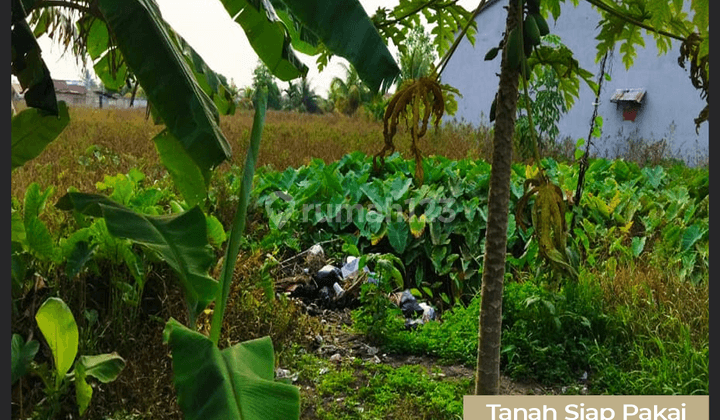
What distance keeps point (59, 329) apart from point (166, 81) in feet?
3.26

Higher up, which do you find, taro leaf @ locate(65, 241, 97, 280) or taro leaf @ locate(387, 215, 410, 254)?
taro leaf @ locate(387, 215, 410, 254)

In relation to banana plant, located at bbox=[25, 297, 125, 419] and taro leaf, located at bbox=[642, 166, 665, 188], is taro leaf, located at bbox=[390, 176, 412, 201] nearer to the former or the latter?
taro leaf, located at bbox=[642, 166, 665, 188]

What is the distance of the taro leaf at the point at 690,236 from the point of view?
443 cm

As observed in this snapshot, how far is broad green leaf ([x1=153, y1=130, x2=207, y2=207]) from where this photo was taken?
239cm

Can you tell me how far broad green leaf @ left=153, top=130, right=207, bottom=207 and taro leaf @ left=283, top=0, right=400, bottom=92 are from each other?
2.20ft

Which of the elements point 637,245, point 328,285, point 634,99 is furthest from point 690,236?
point 634,99

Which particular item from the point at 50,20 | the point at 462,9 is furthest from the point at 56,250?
the point at 462,9

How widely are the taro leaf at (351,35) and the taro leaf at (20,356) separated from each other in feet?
4.53

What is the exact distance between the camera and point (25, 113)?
8.23 feet

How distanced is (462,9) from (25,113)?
1.67 metres

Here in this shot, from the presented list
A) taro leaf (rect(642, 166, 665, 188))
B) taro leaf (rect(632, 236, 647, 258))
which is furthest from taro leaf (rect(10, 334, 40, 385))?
taro leaf (rect(642, 166, 665, 188))

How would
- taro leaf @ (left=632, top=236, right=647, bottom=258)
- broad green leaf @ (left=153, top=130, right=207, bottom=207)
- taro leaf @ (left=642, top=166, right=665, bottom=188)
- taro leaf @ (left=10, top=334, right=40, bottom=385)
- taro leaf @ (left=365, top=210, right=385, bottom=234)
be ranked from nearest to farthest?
taro leaf @ (left=10, top=334, right=40, bottom=385)
broad green leaf @ (left=153, top=130, right=207, bottom=207)
taro leaf @ (left=632, top=236, right=647, bottom=258)
taro leaf @ (left=365, top=210, right=385, bottom=234)
taro leaf @ (left=642, top=166, right=665, bottom=188)

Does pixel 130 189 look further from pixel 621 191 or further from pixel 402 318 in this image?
pixel 621 191

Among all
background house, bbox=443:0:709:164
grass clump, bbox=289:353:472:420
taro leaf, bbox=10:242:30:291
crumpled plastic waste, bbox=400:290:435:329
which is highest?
background house, bbox=443:0:709:164
